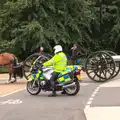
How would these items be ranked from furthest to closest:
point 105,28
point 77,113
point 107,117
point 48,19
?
1. point 105,28
2. point 48,19
3. point 77,113
4. point 107,117

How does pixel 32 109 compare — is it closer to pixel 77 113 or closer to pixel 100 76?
pixel 77 113

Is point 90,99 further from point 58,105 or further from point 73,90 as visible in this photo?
point 58,105

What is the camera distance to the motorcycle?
15.7 meters

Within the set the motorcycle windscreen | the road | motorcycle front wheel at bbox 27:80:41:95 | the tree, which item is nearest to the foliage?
the tree

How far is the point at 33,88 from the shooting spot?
1648 centimetres

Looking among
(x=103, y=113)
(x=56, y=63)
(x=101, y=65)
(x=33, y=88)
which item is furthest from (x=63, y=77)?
(x=101, y=65)

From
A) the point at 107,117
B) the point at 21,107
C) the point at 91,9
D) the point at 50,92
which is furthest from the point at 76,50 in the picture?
the point at 91,9

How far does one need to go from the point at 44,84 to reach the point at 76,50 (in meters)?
6.88

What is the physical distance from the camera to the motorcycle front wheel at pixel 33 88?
1630cm

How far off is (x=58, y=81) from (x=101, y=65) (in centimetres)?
586

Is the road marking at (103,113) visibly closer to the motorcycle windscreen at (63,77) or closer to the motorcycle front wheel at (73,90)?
the motorcycle front wheel at (73,90)

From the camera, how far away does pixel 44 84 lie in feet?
52.1

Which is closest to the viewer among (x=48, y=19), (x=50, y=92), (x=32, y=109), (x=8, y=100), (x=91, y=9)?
(x=32, y=109)

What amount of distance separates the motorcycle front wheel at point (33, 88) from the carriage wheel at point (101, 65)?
551 centimetres
